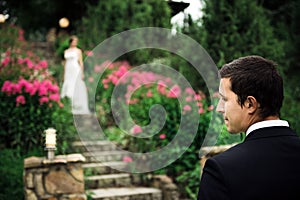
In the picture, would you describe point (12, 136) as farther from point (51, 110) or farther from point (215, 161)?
point (215, 161)

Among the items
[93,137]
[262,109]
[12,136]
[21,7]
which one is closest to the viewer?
[262,109]

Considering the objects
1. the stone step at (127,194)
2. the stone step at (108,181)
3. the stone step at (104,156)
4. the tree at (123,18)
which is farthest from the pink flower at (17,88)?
the tree at (123,18)

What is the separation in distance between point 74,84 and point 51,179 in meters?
4.59

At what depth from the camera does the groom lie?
3.96 feet

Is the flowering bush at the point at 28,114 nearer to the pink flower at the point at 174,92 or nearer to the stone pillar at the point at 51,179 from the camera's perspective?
the stone pillar at the point at 51,179

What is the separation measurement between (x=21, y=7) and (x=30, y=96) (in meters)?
9.81

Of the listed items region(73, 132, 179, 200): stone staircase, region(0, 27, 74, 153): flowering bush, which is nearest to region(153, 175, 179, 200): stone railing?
region(73, 132, 179, 200): stone staircase

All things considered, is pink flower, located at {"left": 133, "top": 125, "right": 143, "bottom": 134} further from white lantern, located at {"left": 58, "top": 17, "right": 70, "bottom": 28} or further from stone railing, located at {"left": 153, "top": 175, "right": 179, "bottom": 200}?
white lantern, located at {"left": 58, "top": 17, "right": 70, "bottom": 28}

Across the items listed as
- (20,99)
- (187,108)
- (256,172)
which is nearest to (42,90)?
(20,99)

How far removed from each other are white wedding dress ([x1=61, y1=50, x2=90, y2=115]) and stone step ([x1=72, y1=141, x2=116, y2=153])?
5.22 ft

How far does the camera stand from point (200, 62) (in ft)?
20.4

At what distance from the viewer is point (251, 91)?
131 centimetres

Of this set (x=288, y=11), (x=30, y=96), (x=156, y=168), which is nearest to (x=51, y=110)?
(x=30, y=96)

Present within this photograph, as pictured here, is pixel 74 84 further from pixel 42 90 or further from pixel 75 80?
pixel 42 90
